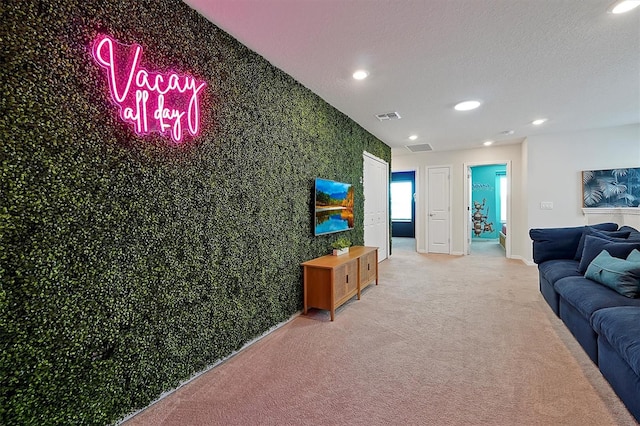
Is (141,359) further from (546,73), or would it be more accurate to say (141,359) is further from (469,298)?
(546,73)

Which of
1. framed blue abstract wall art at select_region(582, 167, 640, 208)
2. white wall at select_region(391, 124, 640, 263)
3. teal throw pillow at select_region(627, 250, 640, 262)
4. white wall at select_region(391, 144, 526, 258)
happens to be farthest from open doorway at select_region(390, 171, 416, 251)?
teal throw pillow at select_region(627, 250, 640, 262)

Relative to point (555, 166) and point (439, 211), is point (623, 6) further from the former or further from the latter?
point (439, 211)

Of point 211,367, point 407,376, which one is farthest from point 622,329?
point 211,367

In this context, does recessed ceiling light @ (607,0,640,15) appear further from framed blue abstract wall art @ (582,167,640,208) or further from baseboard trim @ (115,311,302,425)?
framed blue abstract wall art @ (582,167,640,208)

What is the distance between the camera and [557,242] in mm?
3564

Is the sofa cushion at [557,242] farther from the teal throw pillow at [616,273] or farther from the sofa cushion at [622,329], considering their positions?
the sofa cushion at [622,329]

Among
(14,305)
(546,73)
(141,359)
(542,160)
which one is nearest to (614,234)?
(546,73)

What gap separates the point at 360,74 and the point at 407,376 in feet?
8.66

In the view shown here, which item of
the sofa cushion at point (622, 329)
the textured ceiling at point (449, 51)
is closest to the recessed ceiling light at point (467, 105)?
the textured ceiling at point (449, 51)

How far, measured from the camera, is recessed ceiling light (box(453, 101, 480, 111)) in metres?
3.84

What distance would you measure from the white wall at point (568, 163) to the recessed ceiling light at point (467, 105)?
8.21 ft

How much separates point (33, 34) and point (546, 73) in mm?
3868

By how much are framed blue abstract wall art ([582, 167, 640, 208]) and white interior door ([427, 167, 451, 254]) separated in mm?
2442

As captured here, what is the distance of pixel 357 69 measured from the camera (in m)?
2.90
